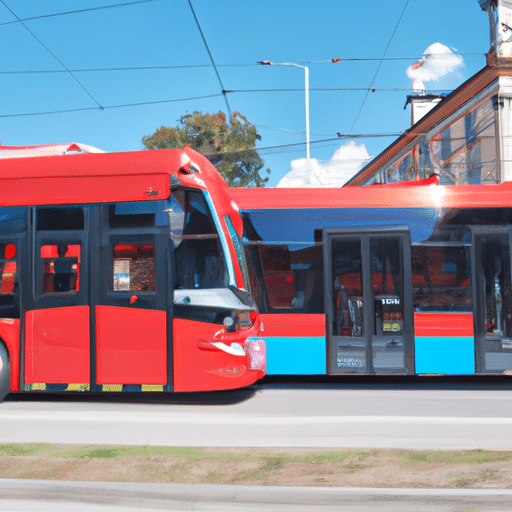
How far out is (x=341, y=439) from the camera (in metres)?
6.85

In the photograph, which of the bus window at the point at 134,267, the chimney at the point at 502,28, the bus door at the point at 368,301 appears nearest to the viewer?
the bus window at the point at 134,267

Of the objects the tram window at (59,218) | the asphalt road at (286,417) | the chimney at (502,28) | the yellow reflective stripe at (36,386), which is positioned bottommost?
the asphalt road at (286,417)

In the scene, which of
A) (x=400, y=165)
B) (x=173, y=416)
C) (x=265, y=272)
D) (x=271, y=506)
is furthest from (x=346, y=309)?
(x=400, y=165)

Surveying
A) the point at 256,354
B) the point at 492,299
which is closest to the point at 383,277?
the point at 492,299

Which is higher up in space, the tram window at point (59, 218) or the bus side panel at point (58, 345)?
the tram window at point (59, 218)

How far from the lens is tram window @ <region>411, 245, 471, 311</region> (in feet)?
32.7

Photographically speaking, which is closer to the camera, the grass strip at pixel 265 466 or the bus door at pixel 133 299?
the grass strip at pixel 265 466

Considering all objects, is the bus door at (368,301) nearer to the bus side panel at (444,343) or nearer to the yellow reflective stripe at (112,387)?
the bus side panel at (444,343)

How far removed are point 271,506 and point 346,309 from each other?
5.88 meters

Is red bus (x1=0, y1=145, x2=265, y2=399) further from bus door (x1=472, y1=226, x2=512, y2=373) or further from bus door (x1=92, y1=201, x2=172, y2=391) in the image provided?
bus door (x1=472, y1=226, x2=512, y2=373)

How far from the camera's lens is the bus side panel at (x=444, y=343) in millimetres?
9781

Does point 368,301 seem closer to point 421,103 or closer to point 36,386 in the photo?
point 36,386

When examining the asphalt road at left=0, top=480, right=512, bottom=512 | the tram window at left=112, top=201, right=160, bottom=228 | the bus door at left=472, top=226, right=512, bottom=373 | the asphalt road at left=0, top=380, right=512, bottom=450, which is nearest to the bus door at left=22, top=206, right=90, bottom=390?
the tram window at left=112, top=201, right=160, bottom=228

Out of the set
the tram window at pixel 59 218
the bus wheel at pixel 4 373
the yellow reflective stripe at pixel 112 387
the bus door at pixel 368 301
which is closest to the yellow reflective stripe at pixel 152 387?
the yellow reflective stripe at pixel 112 387
